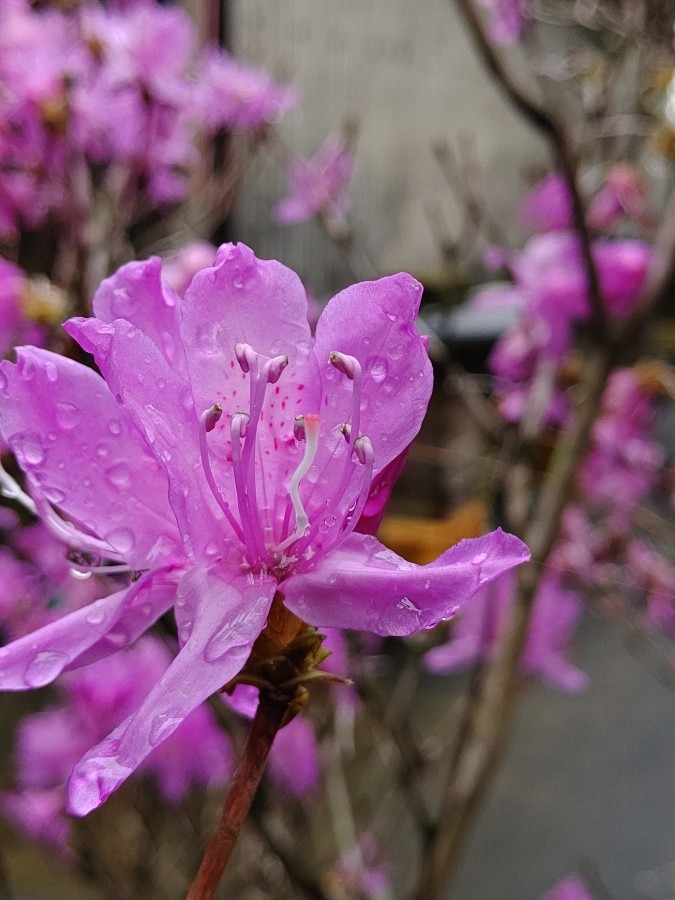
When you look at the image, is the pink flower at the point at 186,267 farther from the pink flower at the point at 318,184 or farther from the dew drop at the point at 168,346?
the pink flower at the point at 318,184

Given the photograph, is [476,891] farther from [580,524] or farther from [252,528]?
[252,528]

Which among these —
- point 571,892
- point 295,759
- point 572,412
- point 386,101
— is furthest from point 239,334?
point 386,101

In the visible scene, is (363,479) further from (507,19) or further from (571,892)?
(571,892)

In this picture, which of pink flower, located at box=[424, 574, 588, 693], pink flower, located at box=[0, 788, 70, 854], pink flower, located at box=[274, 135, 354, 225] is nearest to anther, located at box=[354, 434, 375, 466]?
pink flower, located at box=[424, 574, 588, 693]

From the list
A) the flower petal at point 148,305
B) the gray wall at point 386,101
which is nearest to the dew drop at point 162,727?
the flower petal at point 148,305

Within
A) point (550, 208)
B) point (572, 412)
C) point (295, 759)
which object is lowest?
point (295, 759)

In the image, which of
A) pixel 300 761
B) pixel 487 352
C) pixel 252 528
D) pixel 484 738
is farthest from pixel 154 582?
pixel 300 761
